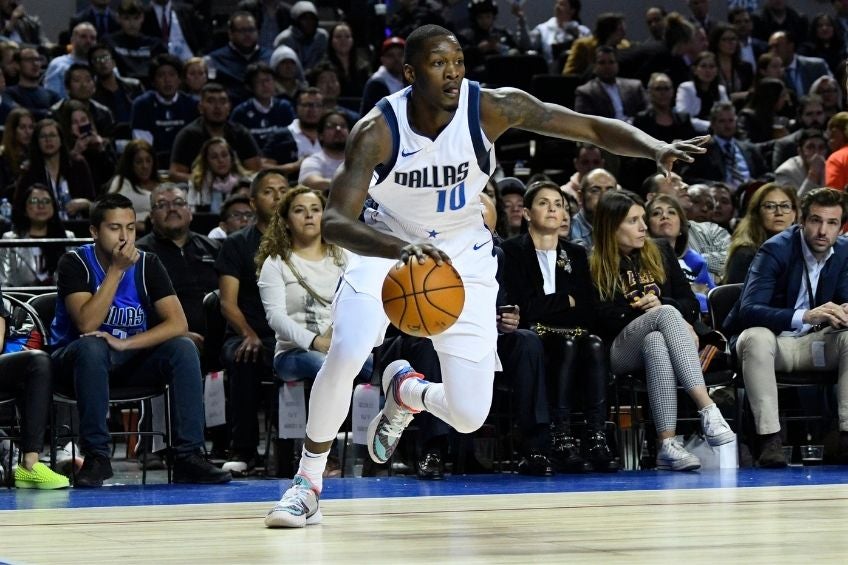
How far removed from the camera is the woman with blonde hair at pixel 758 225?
8430 millimetres

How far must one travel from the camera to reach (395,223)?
5.00 metres

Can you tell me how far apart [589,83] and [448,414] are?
7525 millimetres

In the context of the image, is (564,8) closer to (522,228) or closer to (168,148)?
(168,148)

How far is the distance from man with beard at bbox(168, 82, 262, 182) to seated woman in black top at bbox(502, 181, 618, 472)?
3499mm

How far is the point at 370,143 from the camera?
4.79 m

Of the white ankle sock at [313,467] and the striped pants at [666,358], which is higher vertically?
the striped pants at [666,358]

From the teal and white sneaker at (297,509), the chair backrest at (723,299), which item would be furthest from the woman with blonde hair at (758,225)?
the teal and white sneaker at (297,509)

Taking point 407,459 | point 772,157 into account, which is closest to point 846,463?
point 407,459

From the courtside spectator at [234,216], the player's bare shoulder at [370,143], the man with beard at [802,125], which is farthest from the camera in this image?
the man with beard at [802,125]

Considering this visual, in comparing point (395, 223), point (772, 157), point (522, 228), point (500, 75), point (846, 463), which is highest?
point (500, 75)

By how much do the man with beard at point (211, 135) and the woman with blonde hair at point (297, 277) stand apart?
289 centimetres

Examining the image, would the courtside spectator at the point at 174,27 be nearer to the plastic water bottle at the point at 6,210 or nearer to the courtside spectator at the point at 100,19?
the courtside spectator at the point at 100,19

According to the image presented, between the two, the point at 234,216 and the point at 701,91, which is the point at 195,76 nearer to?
the point at 234,216

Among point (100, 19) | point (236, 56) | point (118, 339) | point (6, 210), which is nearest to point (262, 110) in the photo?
point (236, 56)
